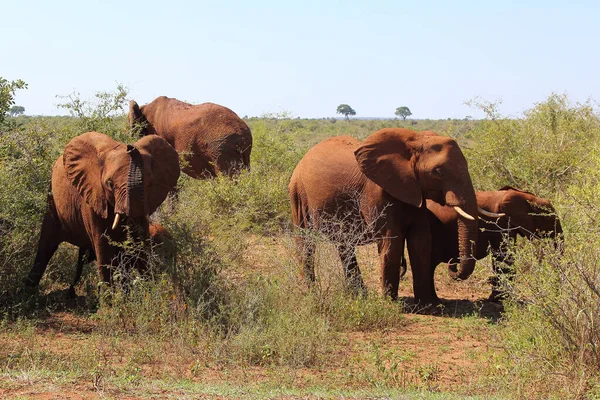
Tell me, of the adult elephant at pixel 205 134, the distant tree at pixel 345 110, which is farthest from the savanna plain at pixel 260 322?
the distant tree at pixel 345 110

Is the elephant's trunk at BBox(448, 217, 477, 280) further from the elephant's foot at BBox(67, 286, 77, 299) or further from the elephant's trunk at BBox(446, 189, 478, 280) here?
the elephant's foot at BBox(67, 286, 77, 299)

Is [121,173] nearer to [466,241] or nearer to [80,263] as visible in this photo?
[80,263]

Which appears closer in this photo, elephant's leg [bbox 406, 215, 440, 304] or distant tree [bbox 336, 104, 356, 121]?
elephant's leg [bbox 406, 215, 440, 304]

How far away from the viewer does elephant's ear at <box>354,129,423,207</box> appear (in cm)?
1101

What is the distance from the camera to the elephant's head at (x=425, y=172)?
35.0 feet

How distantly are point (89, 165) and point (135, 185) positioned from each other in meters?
1.07

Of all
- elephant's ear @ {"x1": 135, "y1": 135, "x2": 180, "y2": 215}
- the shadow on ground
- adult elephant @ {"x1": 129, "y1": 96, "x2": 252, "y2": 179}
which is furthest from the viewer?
adult elephant @ {"x1": 129, "y1": 96, "x2": 252, "y2": 179}

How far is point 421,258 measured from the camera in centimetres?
1103

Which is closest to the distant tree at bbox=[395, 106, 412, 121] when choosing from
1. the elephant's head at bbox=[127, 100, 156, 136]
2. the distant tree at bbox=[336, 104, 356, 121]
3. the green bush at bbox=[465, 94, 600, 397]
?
the distant tree at bbox=[336, 104, 356, 121]

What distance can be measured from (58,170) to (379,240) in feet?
13.2

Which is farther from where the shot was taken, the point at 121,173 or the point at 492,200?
the point at 492,200

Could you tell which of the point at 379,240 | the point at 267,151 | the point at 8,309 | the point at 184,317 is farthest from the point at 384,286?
the point at 267,151

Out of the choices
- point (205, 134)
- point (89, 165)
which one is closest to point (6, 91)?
point (89, 165)

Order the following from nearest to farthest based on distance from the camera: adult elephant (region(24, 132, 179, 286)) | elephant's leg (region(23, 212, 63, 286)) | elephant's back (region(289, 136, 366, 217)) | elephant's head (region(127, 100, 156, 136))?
adult elephant (region(24, 132, 179, 286))
elephant's leg (region(23, 212, 63, 286))
elephant's back (region(289, 136, 366, 217))
elephant's head (region(127, 100, 156, 136))
